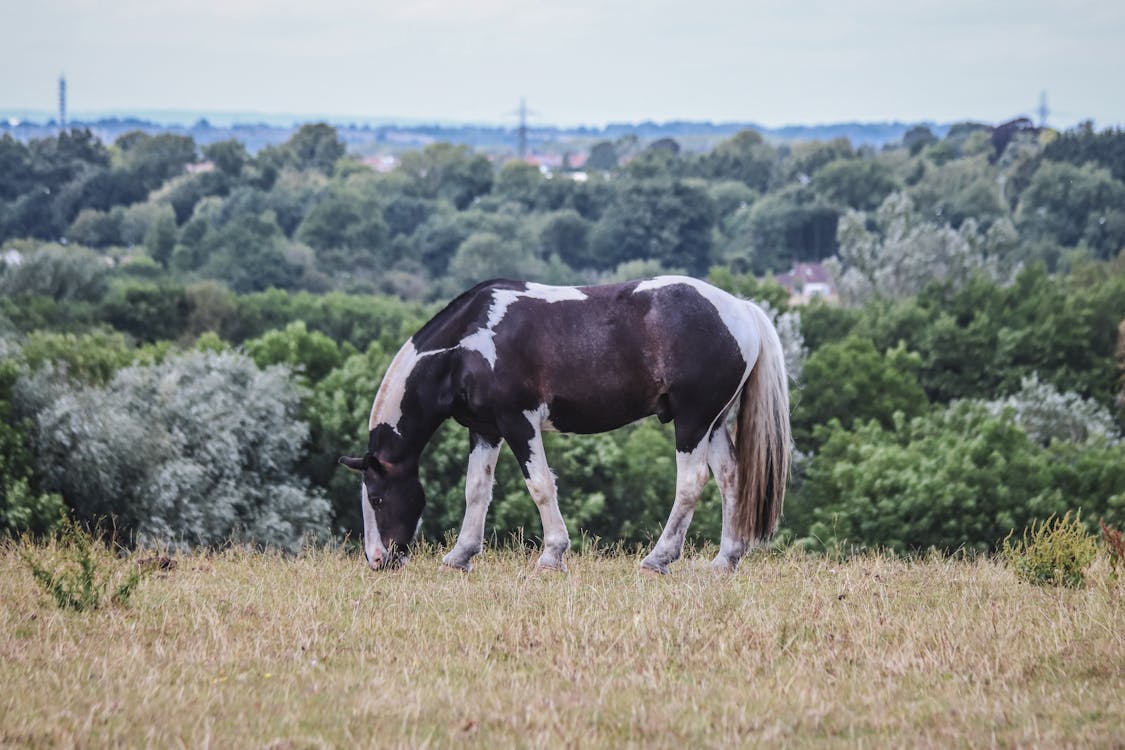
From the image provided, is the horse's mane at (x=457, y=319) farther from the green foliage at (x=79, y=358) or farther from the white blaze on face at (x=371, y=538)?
the green foliage at (x=79, y=358)

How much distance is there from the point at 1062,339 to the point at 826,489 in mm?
27282

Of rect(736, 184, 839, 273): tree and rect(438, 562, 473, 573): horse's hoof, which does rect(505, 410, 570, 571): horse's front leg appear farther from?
rect(736, 184, 839, 273): tree

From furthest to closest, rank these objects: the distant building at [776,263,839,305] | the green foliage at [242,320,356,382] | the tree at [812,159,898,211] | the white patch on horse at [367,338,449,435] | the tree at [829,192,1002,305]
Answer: the tree at [812,159,898,211] < the distant building at [776,263,839,305] < the tree at [829,192,1002,305] < the green foliage at [242,320,356,382] < the white patch on horse at [367,338,449,435]

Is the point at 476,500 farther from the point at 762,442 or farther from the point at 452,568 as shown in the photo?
the point at 762,442

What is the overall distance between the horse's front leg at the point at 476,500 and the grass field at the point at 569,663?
588 millimetres

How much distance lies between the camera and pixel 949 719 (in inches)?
293

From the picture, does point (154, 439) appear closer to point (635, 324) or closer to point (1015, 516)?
point (1015, 516)

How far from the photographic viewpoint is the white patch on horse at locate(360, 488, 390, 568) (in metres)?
12.2

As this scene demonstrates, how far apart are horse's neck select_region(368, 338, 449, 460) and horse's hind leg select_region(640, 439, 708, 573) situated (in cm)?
197

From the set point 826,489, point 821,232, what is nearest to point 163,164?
point 821,232

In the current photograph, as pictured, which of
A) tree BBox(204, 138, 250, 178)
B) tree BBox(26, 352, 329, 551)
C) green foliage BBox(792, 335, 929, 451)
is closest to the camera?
tree BBox(26, 352, 329, 551)

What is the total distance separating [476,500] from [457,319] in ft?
4.94

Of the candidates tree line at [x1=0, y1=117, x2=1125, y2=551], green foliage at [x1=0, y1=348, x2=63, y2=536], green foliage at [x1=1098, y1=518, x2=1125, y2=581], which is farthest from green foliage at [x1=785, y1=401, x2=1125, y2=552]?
green foliage at [x1=1098, y1=518, x2=1125, y2=581]

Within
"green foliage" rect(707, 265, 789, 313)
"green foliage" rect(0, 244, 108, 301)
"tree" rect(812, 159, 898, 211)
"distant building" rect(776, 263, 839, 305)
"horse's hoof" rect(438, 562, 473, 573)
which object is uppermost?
"horse's hoof" rect(438, 562, 473, 573)
